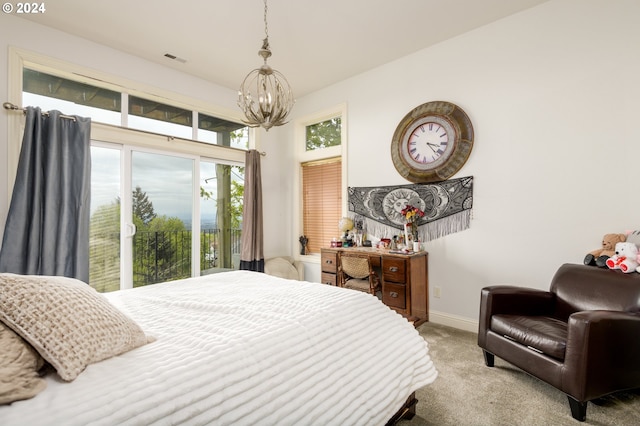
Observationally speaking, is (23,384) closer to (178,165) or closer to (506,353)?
(506,353)

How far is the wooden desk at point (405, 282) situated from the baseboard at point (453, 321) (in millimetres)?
83

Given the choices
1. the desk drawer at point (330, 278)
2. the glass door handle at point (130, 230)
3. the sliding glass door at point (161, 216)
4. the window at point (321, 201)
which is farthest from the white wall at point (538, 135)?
the glass door handle at point (130, 230)

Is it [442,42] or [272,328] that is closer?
Result: [272,328]

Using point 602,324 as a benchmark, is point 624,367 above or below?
below

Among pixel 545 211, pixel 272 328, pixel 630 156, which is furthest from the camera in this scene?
pixel 545 211

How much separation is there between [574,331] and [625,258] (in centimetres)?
88

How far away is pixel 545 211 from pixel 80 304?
323cm

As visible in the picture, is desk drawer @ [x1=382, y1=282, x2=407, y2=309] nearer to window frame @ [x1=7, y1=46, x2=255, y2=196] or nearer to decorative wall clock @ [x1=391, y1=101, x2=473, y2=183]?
decorative wall clock @ [x1=391, y1=101, x2=473, y2=183]

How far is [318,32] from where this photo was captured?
2969 mm

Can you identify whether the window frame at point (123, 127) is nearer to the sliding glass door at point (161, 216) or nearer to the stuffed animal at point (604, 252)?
the sliding glass door at point (161, 216)

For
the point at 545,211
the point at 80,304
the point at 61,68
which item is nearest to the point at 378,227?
the point at 545,211

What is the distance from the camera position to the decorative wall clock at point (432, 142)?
3043 millimetres

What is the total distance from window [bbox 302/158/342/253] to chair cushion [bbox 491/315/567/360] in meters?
2.44

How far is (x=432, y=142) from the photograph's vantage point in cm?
325
